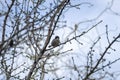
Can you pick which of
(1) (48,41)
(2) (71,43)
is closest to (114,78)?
(2) (71,43)

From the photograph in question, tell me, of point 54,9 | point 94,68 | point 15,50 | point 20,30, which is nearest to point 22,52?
point 15,50

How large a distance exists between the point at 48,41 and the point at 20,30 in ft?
2.43

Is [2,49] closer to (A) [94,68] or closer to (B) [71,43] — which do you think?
(B) [71,43]

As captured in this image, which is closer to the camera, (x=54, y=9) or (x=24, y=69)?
(x=54, y=9)

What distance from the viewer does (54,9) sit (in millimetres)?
5102

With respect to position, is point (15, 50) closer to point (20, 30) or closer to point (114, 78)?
point (20, 30)

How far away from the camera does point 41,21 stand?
5.16 metres

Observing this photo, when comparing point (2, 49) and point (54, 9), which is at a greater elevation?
point (54, 9)

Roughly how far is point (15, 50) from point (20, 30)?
0.43m

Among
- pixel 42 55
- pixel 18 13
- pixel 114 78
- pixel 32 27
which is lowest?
pixel 114 78

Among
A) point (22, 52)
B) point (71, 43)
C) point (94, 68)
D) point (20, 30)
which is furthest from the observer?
point (22, 52)

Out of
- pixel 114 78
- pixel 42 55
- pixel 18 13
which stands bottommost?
pixel 114 78

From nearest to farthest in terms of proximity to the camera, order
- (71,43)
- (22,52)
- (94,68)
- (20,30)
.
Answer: (94,68) → (71,43) → (20,30) → (22,52)

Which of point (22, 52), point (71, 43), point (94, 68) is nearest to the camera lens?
point (94, 68)
